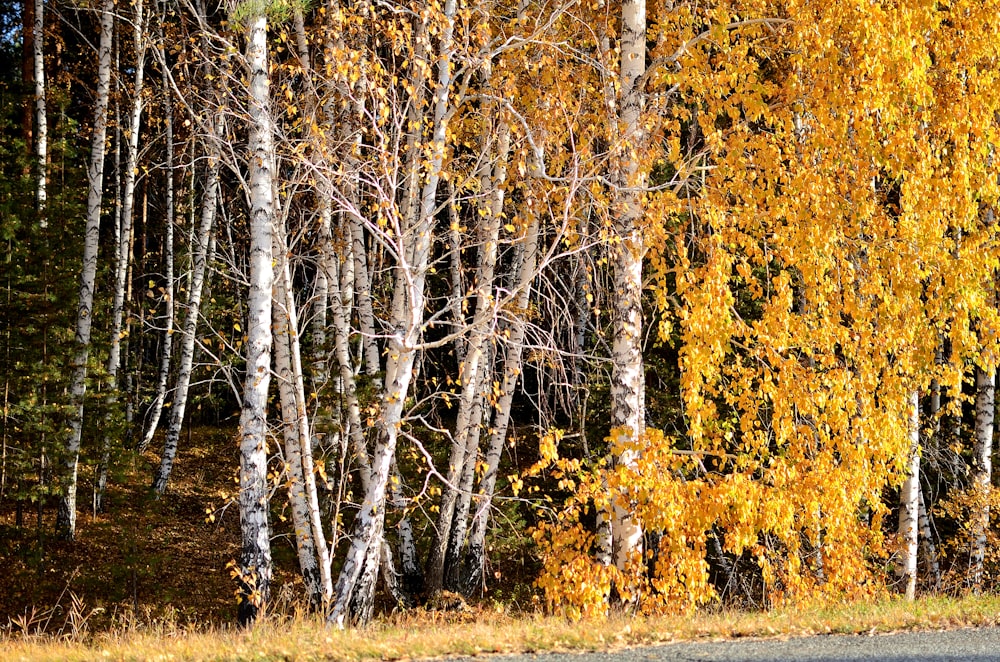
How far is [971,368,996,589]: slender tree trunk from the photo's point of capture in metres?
11.7

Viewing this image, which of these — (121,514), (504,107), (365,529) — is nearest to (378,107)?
(504,107)

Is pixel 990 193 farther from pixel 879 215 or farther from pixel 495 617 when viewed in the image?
pixel 495 617

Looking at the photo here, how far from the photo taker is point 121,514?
14406 mm

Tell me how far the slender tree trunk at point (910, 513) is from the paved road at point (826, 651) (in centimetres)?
374

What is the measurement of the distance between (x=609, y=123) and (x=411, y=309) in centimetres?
281

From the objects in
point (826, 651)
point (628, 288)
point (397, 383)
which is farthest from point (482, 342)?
point (826, 651)

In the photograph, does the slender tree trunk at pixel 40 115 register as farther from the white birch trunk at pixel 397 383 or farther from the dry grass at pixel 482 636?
the dry grass at pixel 482 636

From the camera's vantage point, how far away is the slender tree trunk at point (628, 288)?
846 centimetres

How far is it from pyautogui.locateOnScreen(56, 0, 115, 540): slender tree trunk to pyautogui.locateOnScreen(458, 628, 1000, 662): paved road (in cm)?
931

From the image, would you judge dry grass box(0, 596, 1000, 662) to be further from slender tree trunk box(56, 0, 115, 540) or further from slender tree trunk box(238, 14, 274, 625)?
slender tree trunk box(56, 0, 115, 540)

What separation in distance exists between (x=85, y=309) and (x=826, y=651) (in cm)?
1089

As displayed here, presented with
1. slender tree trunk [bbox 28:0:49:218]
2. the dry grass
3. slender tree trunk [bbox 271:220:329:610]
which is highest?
slender tree trunk [bbox 28:0:49:218]

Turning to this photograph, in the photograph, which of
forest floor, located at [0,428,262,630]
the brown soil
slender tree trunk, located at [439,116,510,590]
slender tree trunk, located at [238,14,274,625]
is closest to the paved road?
slender tree trunk, located at [439,116,510,590]

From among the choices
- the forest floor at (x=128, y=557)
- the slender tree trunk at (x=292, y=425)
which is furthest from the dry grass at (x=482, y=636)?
the forest floor at (x=128, y=557)
